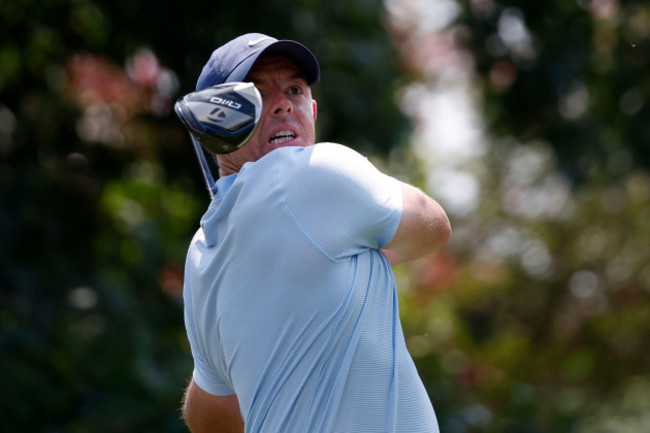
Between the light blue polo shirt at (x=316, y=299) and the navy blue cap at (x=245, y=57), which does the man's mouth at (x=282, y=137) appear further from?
the light blue polo shirt at (x=316, y=299)

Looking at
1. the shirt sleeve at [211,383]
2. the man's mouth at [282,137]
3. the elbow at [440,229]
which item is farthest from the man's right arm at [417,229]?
the shirt sleeve at [211,383]

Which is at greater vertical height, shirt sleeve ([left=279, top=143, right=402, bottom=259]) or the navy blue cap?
the navy blue cap

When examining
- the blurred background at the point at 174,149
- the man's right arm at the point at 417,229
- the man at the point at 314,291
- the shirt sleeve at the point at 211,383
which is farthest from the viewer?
the blurred background at the point at 174,149

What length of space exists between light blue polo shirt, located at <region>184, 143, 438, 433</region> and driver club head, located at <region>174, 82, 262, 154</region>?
0.09 m

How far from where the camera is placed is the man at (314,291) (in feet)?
6.86

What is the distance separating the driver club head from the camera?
209 cm

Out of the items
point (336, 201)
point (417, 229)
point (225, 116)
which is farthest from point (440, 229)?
point (225, 116)

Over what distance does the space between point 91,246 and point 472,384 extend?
3.23 metres

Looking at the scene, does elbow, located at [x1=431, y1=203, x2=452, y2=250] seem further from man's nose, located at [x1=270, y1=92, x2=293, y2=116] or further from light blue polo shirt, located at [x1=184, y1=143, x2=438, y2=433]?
man's nose, located at [x1=270, y1=92, x2=293, y2=116]

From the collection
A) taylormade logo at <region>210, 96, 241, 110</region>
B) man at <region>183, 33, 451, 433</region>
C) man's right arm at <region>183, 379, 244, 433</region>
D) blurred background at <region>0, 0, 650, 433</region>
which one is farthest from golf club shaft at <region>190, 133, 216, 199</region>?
blurred background at <region>0, 0, 650, 433</region>

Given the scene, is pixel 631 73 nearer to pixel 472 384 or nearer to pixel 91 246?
pixel 472 384

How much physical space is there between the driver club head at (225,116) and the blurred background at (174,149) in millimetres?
4619

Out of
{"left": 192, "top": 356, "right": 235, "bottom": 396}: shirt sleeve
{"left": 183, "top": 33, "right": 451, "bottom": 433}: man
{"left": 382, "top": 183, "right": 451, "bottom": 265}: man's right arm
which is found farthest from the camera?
{"left": 192, "top": 356, "right": 235, "bottom": 396}: shirt sleeve

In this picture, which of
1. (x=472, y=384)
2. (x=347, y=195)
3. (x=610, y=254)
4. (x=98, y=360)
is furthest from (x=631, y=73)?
(x=347, y=195)
